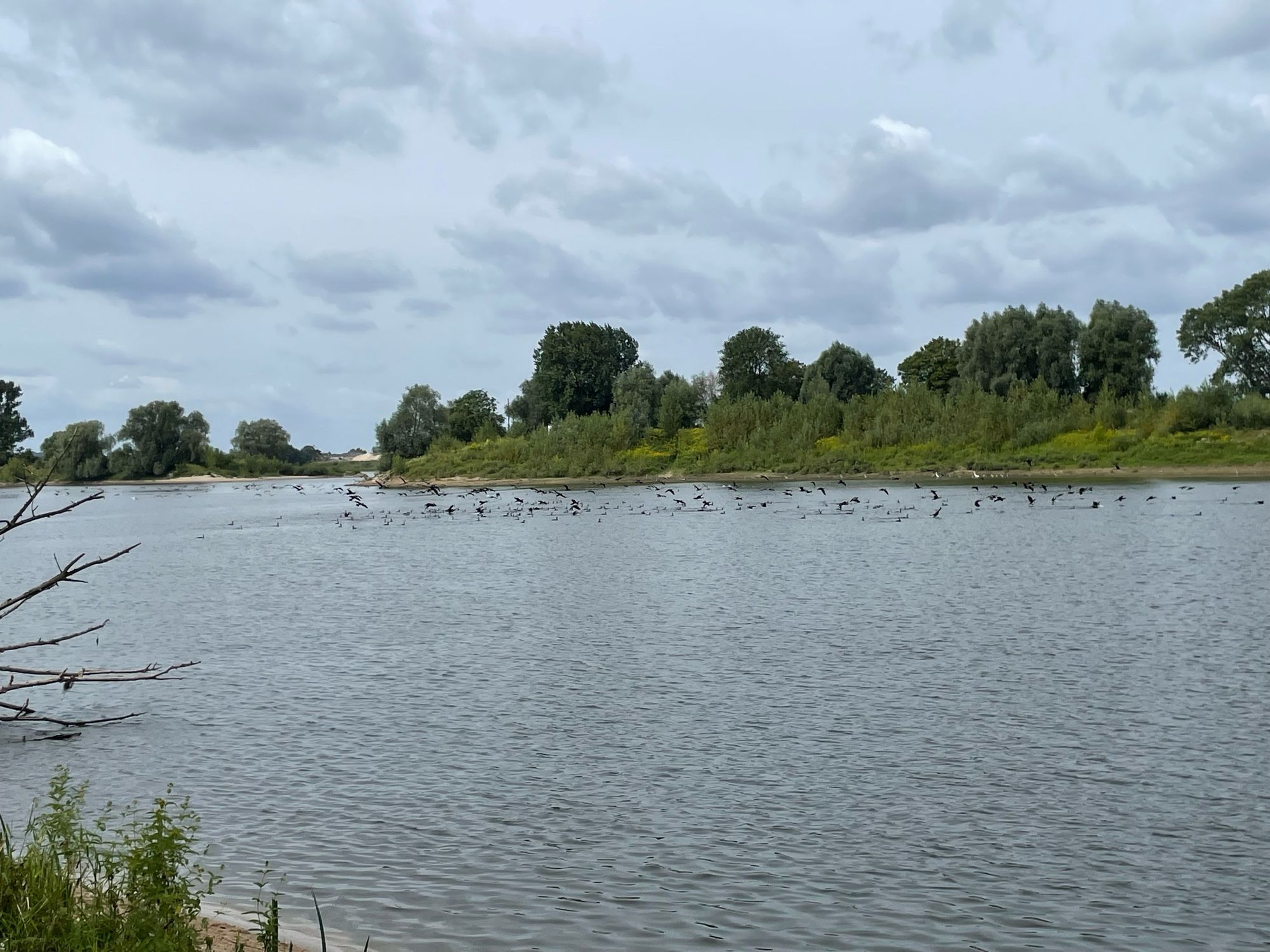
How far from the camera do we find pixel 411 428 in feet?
532

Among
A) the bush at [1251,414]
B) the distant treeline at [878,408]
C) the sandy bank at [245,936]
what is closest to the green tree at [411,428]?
the distant treeline at [878,408]

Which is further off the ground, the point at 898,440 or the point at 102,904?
the point at 898,440

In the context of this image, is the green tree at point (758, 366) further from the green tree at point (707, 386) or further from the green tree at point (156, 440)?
the green tree at point (156, 440)

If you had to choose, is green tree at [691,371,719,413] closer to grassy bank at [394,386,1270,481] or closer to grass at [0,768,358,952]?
grassy bank at [394,386,1270,481]

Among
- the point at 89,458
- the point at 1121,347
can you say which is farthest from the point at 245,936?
the point at 89,458

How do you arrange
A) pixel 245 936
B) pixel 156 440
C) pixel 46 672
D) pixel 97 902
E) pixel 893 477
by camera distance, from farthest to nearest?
pixel 156 440 < pixel 893 477 < pixel 46 672 < pixel 245 936 < pixel 97 902

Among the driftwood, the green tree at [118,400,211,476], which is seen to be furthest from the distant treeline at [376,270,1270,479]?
the driftwood

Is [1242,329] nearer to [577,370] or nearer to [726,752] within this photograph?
[577,370]

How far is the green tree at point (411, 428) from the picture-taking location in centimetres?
16150

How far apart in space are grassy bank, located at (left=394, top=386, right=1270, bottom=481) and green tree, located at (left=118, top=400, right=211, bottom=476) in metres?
52.1

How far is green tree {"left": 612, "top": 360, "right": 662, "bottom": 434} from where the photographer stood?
466 ft

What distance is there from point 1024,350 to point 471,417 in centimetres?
7771

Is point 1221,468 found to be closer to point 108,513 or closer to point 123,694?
point 123,694

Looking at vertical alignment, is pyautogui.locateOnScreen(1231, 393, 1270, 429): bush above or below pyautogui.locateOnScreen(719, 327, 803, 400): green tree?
below
